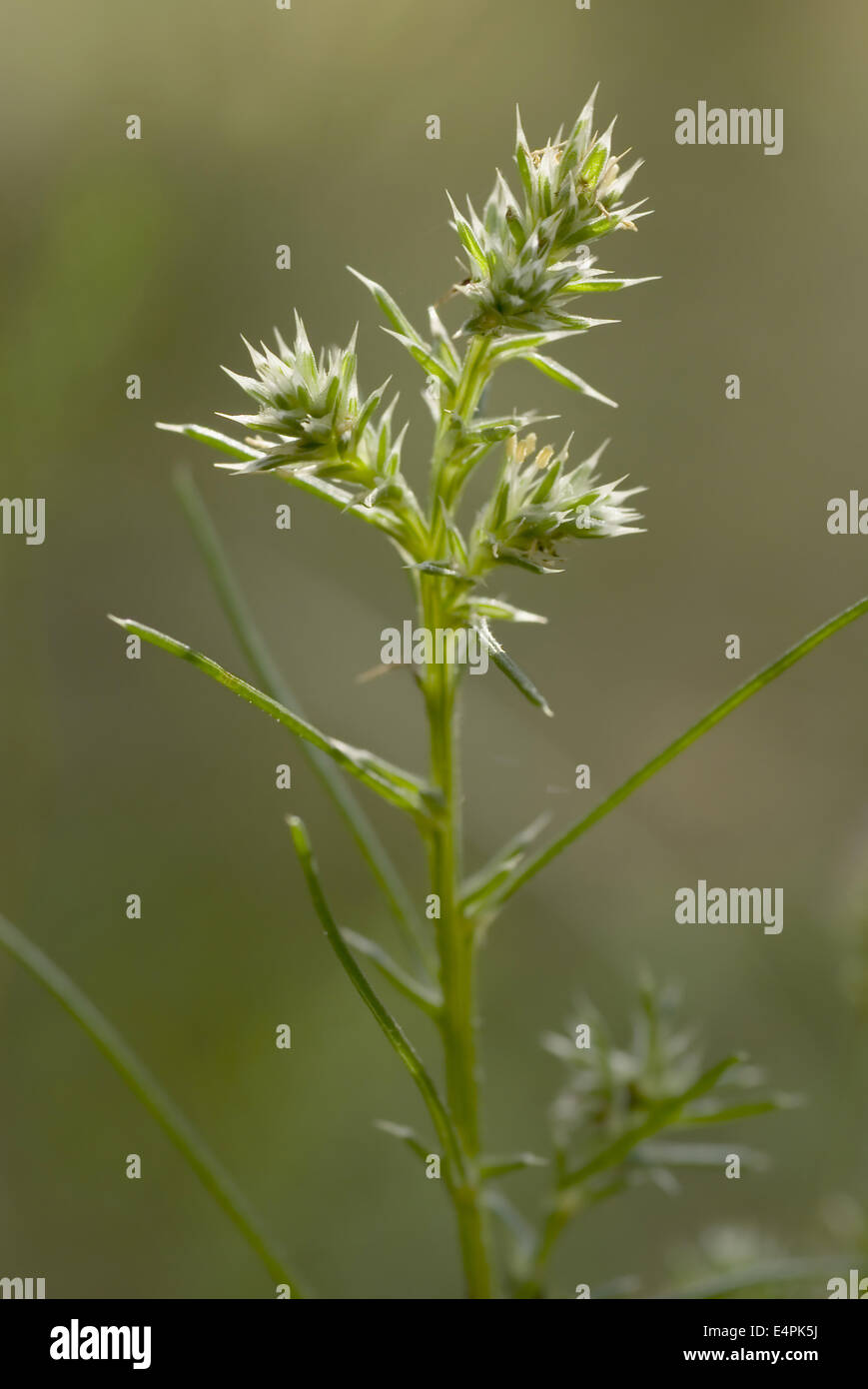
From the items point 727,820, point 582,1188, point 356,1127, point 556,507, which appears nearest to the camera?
point 556,507

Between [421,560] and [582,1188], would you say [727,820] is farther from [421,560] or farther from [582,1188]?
[421,560]

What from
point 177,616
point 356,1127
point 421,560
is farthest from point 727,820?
point 421,560

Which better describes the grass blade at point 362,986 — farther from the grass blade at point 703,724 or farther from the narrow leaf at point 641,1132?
the narrow leaf at point 641,1132

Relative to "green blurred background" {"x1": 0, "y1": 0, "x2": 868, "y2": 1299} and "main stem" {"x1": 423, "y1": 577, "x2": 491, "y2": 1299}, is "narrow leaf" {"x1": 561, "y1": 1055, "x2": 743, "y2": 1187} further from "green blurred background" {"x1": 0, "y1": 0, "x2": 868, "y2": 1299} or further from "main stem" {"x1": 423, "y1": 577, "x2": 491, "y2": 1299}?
"green blurred background" {"x1": 0, "y1": 0, "x2": 868, "y2": 1299}

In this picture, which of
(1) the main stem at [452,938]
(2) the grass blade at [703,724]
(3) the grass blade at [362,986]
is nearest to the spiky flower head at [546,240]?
(1) the main stem at [452,938]

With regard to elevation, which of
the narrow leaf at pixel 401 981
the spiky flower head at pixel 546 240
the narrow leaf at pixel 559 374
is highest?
the spiky flower head at pixel 546 240

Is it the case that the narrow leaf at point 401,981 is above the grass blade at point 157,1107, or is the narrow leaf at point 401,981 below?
above
